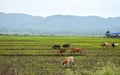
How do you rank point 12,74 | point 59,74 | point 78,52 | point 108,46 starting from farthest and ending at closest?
point 108,46 → point 78,52 → point 59,74 → point 12,74

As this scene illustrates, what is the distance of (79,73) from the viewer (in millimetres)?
20312

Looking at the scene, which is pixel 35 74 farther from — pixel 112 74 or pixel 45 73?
pixel 112 74

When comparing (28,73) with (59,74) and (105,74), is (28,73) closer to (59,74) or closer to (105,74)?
(59,74)

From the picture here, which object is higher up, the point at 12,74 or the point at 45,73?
the point at 12,74

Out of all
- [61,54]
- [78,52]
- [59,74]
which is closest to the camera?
[59,74]

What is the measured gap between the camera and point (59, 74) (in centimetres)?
1936

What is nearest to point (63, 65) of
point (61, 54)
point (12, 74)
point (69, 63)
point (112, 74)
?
point (69, 63)

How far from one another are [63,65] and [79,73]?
475 cm

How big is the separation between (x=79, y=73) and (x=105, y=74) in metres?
9.01

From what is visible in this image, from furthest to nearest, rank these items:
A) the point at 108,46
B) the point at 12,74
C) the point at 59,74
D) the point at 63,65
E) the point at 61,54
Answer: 1. the point at 108,46
2. the point at 61,54
3. the point at 63,65
4. the point at 59,74
5. the point at 12,74

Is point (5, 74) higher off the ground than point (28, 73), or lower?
higher

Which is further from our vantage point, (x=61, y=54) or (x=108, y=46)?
(x=108, y=46)

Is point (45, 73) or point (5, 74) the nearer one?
point (5, 74)

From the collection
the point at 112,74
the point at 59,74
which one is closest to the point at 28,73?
the point at 59,74
